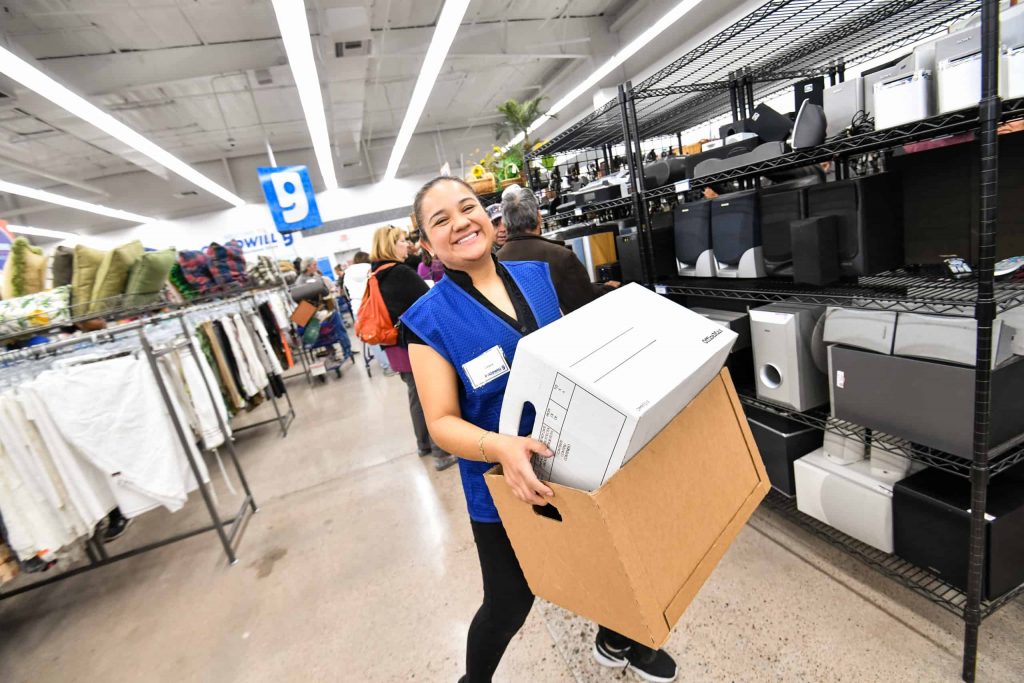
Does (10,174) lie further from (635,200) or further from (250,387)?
(635,200)

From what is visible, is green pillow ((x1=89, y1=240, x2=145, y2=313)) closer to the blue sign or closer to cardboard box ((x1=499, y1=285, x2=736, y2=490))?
cardboard box ((x1=499, y1=285, x2=736, y2=490))

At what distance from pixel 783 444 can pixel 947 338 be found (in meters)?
0.75

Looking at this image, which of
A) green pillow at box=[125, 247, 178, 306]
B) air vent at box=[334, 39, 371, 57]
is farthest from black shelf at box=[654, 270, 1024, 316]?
air vent at box=[334, 39, 371, 57]

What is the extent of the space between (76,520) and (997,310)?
3.60 meters

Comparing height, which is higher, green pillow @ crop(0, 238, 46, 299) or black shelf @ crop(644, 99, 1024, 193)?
green pillow @ crop(0, 238, 46, 299)

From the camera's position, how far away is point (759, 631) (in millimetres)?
1577

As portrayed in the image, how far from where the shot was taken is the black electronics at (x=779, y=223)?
66.4 inches

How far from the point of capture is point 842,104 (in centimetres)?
154

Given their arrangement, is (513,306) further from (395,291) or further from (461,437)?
(395,291)

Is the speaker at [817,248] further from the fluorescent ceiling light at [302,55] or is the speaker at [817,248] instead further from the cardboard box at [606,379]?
the fluorescent ceiling light at [302,55]

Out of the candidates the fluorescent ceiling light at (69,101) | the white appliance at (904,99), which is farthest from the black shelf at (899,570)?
the fluorescent ceiling light at (69,101)

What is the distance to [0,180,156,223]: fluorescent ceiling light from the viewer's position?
747 centimetres

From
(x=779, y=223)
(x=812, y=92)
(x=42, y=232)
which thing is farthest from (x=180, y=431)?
(x=42, y=232)

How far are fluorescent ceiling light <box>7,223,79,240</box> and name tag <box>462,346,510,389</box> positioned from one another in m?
13.9
